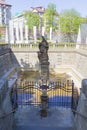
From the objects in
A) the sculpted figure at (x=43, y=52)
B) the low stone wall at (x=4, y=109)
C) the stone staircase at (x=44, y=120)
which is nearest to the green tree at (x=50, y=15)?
the sculpted figure at (x=43, y=52)

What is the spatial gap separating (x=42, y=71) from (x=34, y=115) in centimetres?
330

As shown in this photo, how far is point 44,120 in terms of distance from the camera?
8984 mm

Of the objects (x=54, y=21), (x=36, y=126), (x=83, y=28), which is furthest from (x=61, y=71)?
(x=54, y=21)

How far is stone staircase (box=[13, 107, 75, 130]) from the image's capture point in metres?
8.23

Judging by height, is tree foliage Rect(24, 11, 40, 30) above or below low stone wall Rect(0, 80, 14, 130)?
above

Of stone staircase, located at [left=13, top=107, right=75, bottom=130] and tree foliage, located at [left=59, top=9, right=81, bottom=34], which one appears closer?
stone staircase, located at [left=13, top=107, right=75, bottom=130]

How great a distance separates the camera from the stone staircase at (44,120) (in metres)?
8.23

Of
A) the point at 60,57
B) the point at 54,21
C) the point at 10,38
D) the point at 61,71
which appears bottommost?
the point at 61,71

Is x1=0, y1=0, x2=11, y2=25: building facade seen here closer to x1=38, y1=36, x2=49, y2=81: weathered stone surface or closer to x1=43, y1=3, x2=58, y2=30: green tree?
x1=43, y1=3, x2=58, y2=30: green tree

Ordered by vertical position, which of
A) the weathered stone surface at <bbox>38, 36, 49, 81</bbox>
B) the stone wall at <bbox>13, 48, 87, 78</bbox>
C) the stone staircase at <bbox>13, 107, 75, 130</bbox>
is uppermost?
the weathered stone surface at <bbox>38, 36, 49, 81</bbox>

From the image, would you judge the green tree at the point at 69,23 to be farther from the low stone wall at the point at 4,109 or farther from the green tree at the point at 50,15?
the low stone wall at the point at 4,109

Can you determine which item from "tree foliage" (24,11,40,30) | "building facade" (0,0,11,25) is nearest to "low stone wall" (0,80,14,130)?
"tree foliage" (24,11,40,30)

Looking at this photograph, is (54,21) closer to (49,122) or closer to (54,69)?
(54,69)

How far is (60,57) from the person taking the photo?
25.6 meters
